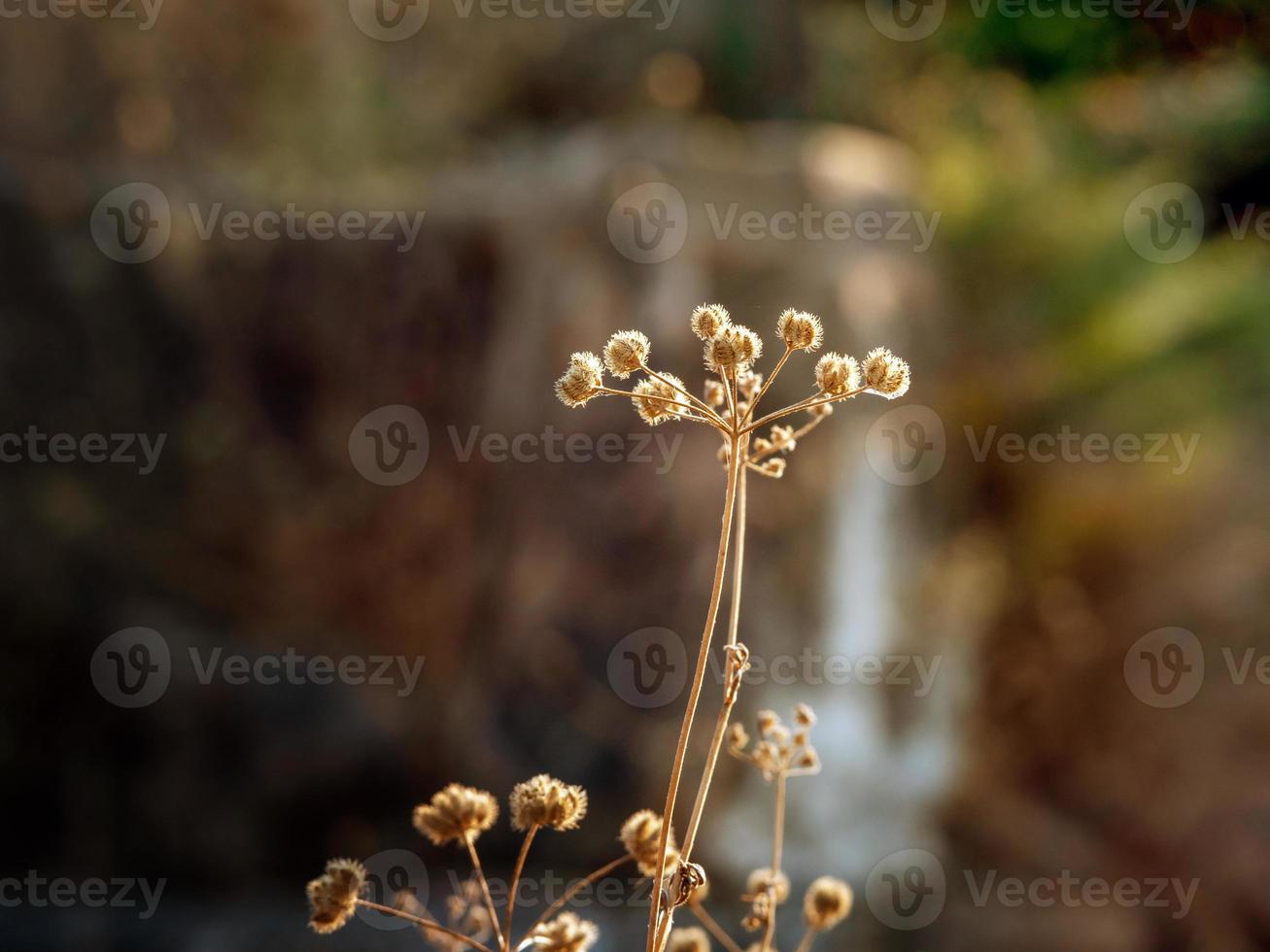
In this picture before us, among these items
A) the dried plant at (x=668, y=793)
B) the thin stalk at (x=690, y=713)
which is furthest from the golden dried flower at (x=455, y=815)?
the thin stalk at (x=690, y=713)

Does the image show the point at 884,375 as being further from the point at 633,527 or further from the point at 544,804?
the point at 633,527

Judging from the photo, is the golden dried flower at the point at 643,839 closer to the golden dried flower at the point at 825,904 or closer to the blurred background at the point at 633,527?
the golden dried flower at the point at 825,904

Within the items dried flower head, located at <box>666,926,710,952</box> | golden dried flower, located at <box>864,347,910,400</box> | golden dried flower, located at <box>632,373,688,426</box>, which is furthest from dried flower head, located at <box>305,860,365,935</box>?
golden dried flower, located at <box>864,347,910,400</box>

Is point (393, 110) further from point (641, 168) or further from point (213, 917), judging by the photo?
point (213, 917)

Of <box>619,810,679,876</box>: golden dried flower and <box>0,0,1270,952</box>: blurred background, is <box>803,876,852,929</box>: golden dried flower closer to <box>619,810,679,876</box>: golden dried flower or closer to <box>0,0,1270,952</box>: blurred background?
<box>619,810,679,876</box>: golden dried flower

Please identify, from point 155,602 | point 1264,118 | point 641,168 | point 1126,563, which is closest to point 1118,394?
point 1126,563

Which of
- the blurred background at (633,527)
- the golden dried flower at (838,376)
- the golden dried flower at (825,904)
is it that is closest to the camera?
the golden dried flower at (838,376)
